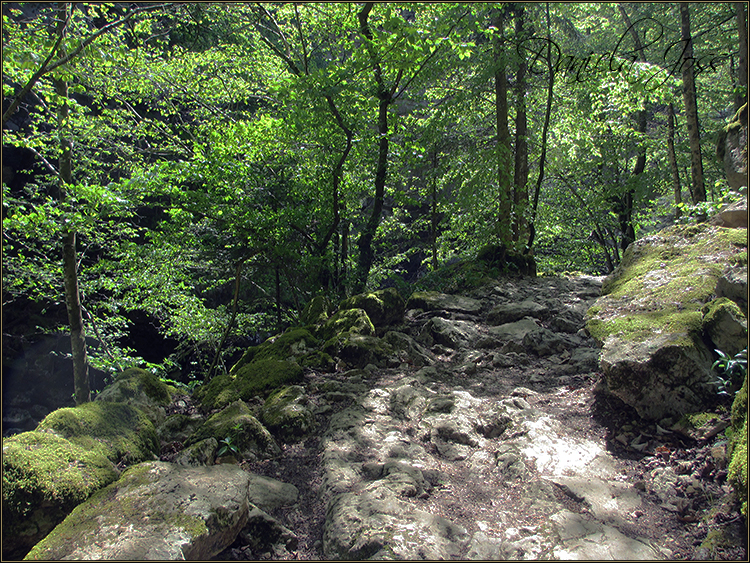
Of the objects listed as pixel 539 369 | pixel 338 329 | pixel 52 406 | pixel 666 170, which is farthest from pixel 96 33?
pixel 52 406

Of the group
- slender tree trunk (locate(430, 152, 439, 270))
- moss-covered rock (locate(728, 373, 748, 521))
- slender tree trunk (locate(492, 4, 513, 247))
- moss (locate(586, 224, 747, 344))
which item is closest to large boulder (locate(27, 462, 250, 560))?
moss-covered rock (locate(728, 373, 748, 521))

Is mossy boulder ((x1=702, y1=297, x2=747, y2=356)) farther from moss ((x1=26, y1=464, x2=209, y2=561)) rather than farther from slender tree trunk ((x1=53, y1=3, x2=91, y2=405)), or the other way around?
slender tree trunk ((x1=53, y1=3, x2=91, y2=405))

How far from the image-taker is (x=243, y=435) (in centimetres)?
352

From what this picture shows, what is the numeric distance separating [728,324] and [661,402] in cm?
73

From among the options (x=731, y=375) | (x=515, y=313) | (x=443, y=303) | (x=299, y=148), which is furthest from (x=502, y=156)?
(x=731, y=375)

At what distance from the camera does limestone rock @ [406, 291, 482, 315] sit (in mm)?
7250

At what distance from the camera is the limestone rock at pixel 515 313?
21.9ft

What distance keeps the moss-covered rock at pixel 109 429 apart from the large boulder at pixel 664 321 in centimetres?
379

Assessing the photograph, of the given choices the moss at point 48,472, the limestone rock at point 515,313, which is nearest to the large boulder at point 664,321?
the limestone rock at point 515,313

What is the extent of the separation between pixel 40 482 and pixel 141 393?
1.96 meters

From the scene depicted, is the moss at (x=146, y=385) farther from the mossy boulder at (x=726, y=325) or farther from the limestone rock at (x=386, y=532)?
the mossy boulder at (x=726, y=325)

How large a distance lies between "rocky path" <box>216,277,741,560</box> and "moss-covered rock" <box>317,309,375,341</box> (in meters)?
0.81

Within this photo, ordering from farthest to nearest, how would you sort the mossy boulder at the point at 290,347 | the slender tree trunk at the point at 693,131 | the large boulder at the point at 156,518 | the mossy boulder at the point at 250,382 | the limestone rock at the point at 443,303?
the slender tree trunk at the point at 693,131 < the limestone rock at the point at 443,303 < the mossy boulder at the point at 290,347 < the mossy boulder at the point at 250,382 < the large boulder at the point at 156,518

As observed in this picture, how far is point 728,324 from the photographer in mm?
2963
